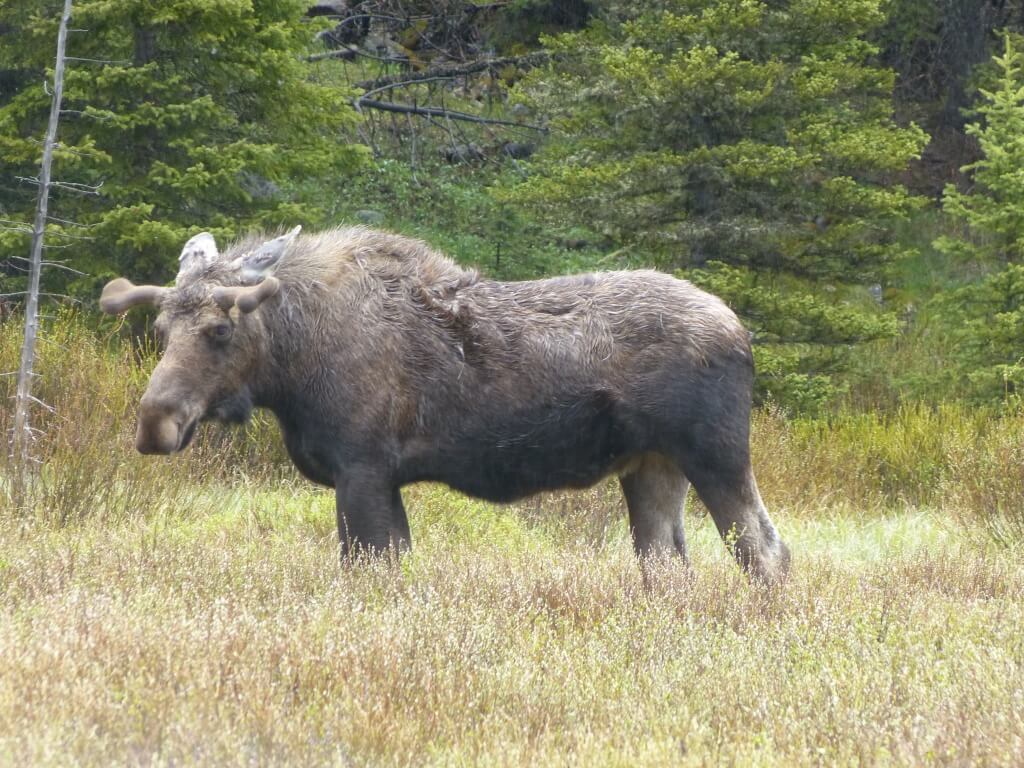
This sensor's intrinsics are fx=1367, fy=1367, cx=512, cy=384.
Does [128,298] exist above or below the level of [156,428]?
above

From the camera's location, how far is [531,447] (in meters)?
7.55

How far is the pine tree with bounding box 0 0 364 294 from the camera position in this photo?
13.2 m

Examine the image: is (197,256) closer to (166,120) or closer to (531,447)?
(531,447)

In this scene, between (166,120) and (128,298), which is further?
(166,120)

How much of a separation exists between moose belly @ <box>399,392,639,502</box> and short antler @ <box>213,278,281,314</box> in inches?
47.6

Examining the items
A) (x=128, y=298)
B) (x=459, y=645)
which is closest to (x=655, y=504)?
(x=459, y=645)

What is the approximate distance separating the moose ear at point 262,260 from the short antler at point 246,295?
23 centimetres

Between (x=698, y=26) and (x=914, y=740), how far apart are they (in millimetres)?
12083

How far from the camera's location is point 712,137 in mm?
15844

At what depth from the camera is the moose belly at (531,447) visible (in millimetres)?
7496

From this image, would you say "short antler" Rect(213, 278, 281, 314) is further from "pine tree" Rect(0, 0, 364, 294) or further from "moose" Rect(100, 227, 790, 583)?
"pine tree" Rect(0, 0, 364, 294)

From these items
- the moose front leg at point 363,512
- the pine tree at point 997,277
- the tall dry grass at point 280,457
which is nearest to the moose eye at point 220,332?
the moose front leg at point 363,512

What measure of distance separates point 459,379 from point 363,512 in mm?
914

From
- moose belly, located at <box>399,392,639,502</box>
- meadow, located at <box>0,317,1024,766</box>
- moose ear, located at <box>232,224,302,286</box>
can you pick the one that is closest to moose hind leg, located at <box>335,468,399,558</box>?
meadow, located at <box>0,317,1024,766</box>
